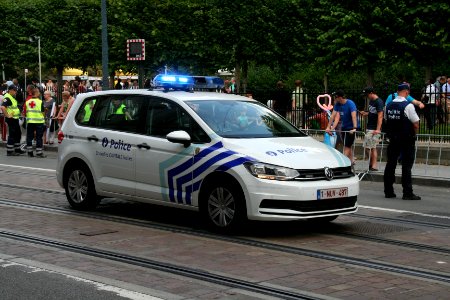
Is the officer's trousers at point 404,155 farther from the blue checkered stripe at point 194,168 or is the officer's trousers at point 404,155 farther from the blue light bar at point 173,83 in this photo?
the blue checkered stripe at point 194,168

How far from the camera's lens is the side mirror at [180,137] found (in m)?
9.75

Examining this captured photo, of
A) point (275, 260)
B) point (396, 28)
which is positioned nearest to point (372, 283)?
point (275, 260)

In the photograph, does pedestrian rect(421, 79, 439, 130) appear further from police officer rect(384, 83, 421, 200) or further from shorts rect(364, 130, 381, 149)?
police officer rect(384, 83, 421, 200)

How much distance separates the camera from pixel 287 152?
9359 mm

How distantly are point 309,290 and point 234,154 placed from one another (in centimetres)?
273

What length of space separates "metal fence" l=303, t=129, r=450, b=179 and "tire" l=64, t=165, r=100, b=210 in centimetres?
641

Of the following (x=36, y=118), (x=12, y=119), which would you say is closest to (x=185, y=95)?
(x=36, y=118)

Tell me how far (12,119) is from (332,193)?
14.3 metres

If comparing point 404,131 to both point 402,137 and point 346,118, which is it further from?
point 346,118

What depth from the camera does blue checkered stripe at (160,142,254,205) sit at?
9375 mm

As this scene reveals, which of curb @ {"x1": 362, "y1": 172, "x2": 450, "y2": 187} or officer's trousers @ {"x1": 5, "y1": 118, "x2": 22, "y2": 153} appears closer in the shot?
curb @ {"x1": 362, "y1": 172, "x2": 450, "y2": 187}

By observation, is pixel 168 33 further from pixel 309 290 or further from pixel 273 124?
pixel 309 290

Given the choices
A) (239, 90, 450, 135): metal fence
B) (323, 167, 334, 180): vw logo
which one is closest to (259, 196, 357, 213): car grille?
(323, 167, 334, 180): vw logo

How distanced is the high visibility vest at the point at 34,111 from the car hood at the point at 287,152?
12.9m
